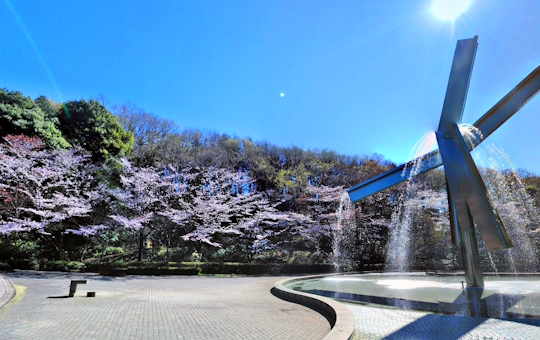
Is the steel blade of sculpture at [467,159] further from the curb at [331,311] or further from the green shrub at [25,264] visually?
the green shrub at [25,264]

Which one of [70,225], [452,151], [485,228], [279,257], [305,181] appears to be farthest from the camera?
[305,181]

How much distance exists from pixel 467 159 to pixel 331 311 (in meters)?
5.69

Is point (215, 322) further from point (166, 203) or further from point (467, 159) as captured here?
point (166, 203)

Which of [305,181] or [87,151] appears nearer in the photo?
[87,151]

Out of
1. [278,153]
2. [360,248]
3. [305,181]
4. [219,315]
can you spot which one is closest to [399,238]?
[360,248]

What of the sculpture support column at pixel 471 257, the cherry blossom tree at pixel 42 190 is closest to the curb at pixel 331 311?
the sculpture support column at pixel 471 257

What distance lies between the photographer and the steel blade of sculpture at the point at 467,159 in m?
7.82

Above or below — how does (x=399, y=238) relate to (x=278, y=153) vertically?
below

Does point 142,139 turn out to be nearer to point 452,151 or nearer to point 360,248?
point 360,248

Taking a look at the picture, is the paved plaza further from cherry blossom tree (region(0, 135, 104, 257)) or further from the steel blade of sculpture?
cherry blossom tree (region(0, 135, 104, 257))

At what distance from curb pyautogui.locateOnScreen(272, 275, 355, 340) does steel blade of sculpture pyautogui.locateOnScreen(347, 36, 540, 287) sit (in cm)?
410

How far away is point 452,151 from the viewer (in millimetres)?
9031

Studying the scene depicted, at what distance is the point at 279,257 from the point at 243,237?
380 centimetres

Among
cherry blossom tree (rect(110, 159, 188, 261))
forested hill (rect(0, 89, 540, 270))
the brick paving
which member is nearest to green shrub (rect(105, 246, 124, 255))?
forested hill (rect(0, 89, 540, 270))
